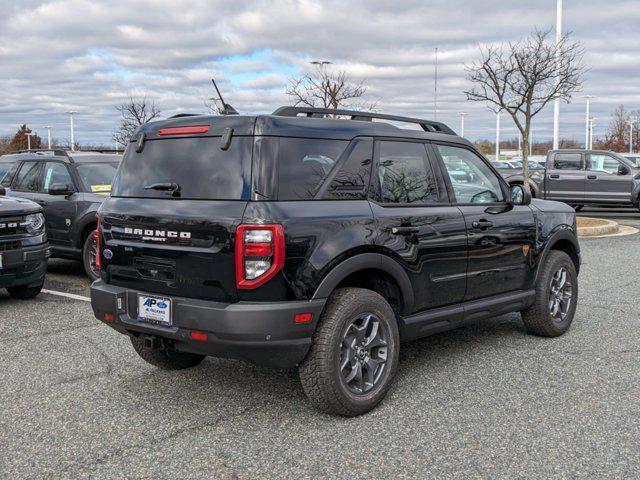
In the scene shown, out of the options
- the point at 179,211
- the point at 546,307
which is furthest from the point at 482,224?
the point at 179,211

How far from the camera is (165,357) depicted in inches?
192

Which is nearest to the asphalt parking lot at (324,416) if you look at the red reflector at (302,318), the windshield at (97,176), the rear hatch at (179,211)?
the red reflector at (302,318)

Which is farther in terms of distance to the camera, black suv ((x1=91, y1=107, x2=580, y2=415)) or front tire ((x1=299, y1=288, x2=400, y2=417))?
front tire ((x1=299, y1=288, x2=400, y2=417))

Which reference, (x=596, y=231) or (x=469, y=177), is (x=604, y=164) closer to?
(x=596, y=231)

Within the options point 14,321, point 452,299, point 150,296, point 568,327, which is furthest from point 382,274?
point 14,321

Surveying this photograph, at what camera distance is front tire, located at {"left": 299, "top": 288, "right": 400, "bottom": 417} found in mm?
3896

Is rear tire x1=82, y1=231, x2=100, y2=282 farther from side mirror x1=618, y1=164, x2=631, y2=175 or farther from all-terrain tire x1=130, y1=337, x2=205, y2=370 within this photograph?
side mirror x1=618, y1=164, x2=631, y2=175

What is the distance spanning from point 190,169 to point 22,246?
4.01 meters

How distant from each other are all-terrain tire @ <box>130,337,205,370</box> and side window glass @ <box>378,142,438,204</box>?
75.2 inches

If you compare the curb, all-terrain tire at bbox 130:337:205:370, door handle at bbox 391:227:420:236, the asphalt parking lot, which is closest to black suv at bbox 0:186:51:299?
the asphalt parking lot

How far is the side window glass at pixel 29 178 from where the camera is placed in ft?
31.8

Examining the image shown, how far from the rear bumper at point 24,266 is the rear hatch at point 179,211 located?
3247 millimetres

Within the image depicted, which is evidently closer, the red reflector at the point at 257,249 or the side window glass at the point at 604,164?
the red reflector at the point at 257,249

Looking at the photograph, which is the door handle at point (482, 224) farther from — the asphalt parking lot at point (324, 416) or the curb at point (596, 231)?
the curb at point (596, 231)
